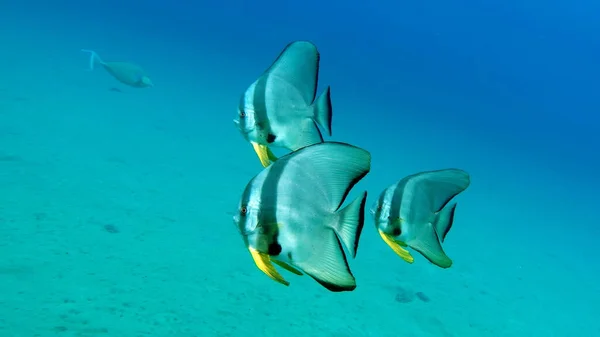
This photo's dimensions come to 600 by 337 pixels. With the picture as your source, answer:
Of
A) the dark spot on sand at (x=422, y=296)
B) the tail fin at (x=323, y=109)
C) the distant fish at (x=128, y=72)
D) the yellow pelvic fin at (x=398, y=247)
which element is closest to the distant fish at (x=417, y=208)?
the yellow pelvic fin at (x=398, y=247)

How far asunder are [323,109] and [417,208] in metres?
0.67

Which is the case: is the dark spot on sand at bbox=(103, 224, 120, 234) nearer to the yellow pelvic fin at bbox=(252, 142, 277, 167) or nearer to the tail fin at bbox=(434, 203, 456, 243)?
the yellow pelvic fin at bbox=(252, 142, 277, 167)

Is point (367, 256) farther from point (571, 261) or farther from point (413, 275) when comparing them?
point (571, 261)

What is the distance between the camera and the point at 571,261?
10602 millimetres

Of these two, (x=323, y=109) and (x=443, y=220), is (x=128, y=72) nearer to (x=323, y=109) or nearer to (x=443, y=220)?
(x=323, y=109)

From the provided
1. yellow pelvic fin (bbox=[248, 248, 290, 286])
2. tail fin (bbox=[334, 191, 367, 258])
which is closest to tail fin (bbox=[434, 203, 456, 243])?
tail fin (bbox=[334, 191, 367, 258])

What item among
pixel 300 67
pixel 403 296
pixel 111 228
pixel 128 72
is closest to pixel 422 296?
pixel 403 296

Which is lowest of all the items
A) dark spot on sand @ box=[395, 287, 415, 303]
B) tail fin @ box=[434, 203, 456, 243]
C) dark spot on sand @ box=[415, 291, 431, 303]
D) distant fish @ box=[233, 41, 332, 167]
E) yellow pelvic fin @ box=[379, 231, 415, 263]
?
dark spot on sand @ box=[415, 291, 431, 303]

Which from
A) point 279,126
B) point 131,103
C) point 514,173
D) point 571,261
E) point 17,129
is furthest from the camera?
point 514,173

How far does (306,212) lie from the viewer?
1.54 m

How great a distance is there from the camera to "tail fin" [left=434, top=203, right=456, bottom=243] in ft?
7.53

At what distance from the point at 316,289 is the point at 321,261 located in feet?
14.2

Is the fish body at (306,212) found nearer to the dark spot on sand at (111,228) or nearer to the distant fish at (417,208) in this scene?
the distant fish at (417,208)

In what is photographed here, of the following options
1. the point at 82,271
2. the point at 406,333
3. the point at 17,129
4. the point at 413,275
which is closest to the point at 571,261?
the point at 413,275
